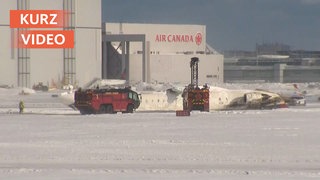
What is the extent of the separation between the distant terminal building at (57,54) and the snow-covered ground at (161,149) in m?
56.1

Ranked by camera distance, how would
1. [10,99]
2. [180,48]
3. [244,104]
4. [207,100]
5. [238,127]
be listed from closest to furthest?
[238,127] < [207,100] < [244,104] < [10,99] < [180,48]

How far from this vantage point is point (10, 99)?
2687 inches

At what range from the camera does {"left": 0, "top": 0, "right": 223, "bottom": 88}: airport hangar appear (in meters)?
88.9

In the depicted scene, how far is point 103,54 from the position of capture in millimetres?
100750

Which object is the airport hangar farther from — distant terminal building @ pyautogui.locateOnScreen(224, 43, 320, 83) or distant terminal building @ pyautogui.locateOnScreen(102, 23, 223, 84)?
distant terminal building @ pyautogui.locateOnScreen(224, 43, 320, 83)

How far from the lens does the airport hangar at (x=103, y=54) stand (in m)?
88.9

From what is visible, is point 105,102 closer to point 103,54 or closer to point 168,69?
point 103,54

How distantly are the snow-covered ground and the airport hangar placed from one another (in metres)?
56.4

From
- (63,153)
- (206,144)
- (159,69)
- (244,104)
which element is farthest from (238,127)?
(159,69)

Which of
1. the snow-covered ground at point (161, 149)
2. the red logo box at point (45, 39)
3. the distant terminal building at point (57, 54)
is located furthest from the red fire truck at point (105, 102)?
the distant terminal building at point (57, 54)

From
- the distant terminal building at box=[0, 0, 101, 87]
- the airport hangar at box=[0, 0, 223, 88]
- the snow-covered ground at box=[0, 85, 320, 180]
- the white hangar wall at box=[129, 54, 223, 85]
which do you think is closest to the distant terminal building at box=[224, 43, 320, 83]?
the airport hangar at box=[0, 0, 223, 88]

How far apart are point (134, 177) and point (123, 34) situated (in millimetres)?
88110

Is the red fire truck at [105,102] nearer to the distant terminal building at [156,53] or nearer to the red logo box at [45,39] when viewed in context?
the red logo box at [45,39]

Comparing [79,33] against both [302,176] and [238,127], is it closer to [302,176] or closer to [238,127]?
[238,127]
